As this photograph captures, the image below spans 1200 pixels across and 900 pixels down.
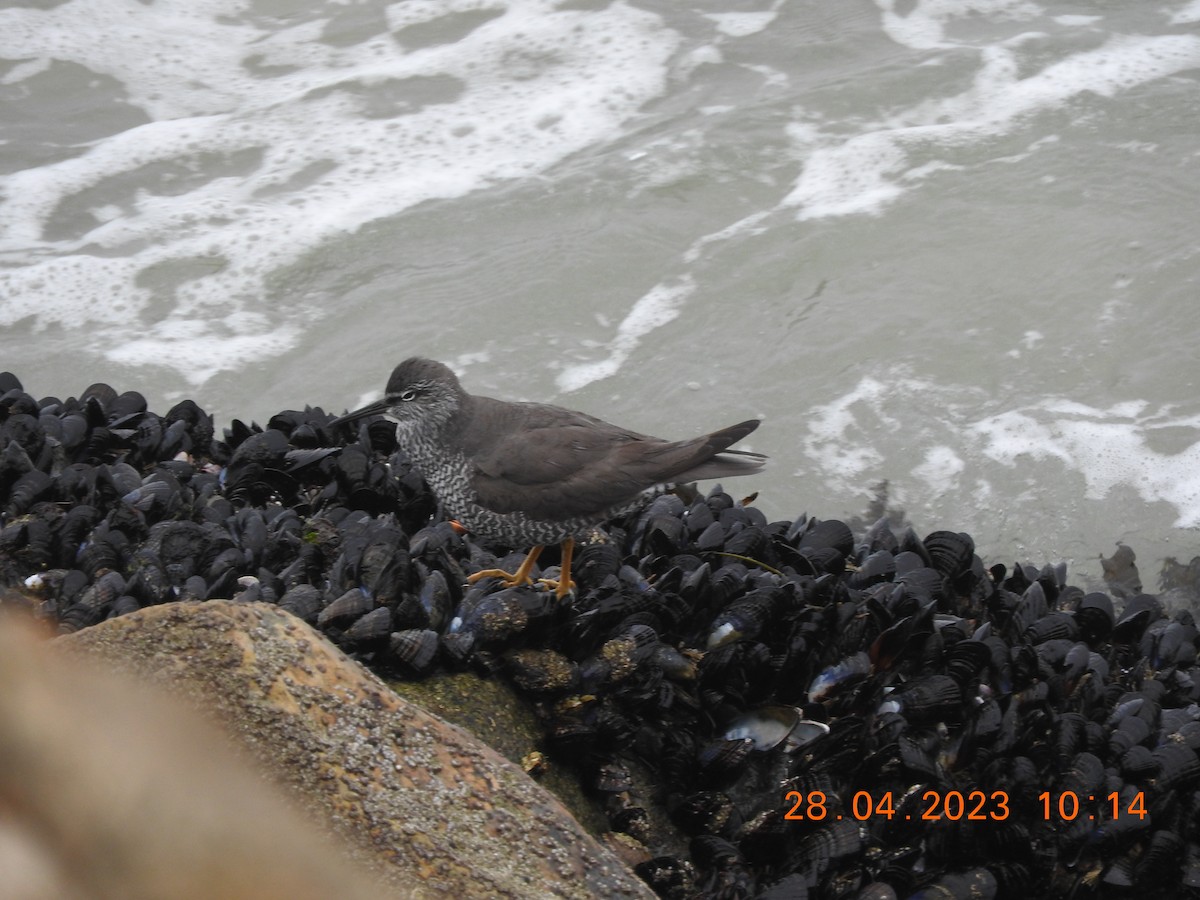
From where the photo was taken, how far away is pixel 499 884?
2.39m

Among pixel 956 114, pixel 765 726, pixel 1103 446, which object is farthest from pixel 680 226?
pixel 765 726

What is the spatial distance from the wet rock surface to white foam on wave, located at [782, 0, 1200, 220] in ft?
15.7

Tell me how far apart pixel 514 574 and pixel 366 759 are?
78.2 inches

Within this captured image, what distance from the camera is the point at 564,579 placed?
4.27m

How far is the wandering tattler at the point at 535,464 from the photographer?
439 cm

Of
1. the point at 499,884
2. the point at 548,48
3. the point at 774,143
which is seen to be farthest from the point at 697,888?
the point at 548,48

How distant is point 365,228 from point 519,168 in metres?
1.43

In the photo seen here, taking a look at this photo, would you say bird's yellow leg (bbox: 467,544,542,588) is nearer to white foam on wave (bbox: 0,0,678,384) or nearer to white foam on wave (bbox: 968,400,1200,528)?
white foam on wave (bbox: 968,400,1200,528)

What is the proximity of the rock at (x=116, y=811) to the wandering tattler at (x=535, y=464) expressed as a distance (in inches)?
120

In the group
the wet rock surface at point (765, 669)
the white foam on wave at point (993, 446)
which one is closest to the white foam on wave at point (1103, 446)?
the white foam on wave at point (993, 446)

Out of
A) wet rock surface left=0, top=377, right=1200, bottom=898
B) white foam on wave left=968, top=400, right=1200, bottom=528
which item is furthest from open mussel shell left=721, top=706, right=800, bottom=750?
white foam on wave left=968, top=400, right=1200, bottom=528

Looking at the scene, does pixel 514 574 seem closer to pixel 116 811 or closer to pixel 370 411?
pixel 370 411

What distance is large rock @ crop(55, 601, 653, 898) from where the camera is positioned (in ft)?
7.70

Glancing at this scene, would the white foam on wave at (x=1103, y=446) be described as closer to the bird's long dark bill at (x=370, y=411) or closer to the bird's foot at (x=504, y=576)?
the bird's foot at (x=504, y=576)
